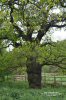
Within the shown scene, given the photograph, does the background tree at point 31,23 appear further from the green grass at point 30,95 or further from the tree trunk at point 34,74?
the green grass at point 30,95

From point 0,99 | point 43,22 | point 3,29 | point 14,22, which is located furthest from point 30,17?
point 0,99

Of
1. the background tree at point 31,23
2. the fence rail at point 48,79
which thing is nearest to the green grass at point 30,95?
the background tree at point 31,23

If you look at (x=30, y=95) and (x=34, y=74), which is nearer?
(x=30, y=95)

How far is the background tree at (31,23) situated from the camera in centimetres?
2289

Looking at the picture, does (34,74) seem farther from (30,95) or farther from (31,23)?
(30,95)

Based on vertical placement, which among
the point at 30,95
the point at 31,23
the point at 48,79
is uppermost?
the point at 31,23

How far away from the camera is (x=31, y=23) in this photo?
22766 mm

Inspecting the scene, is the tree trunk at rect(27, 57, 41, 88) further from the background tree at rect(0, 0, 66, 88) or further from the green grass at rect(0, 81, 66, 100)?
the green grass at rect(0, 81, 66, 100)

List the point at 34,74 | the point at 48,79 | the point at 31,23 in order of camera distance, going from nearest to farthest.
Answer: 1. the point at 31,23
2. the point at 34,74
3. the point at 48,79

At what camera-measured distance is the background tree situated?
2289 centimetres

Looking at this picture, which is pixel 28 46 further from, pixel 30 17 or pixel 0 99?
pixel 0 99

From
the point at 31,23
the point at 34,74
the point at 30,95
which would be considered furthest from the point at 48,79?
the point at 30,95

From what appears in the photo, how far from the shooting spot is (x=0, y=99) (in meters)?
14.7

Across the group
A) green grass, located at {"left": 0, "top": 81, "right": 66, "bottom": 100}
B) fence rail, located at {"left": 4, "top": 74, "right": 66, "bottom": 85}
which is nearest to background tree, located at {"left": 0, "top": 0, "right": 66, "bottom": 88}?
green grass, located at {"left": 0, "top": 81, "right": 66, "bottom": 100}
